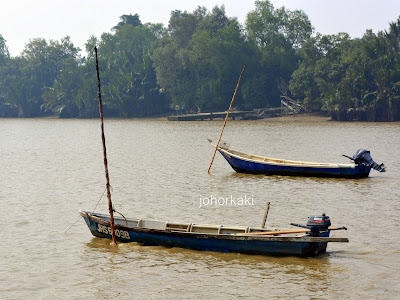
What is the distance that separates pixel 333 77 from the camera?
75.1m

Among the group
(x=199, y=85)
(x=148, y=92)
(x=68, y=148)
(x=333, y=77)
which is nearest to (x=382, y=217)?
(x=68, y=148)

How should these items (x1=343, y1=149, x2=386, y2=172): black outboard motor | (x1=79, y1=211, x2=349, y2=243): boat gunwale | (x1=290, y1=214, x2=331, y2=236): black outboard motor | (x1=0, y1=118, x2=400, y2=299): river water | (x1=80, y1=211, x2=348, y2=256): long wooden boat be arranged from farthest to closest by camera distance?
1. (x1=343, y1=149, x2=386, y2=172): black outboard motor
2. (x1=80, y1=211, x2=348, y2=256): long wooden boat
3. (x1=290, y1=214, x2=331, y2=236): black outboard motor
4. (x1=79, y1=211, x2=349, y2=243): boat gunwale
5. (x1=0, y1=118, x2=400, y2=299): river water

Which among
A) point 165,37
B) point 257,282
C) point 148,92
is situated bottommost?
point 257,282

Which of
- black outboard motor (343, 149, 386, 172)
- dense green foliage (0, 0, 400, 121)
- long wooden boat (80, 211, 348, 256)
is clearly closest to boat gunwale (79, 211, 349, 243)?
long wooden boat (80, 211, 348, 256)

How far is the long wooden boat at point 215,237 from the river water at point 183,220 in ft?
0.78

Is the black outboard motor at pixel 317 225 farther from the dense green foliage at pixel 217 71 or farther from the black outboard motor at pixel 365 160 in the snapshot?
the dense green foliage at pixel 217 71

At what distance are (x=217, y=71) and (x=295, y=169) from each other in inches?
2395

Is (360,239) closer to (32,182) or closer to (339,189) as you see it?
(339,189)

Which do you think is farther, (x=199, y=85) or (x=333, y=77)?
(x=199, y=85)

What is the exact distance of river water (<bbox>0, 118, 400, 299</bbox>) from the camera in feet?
43.9

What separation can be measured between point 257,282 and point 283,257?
167 centimetres

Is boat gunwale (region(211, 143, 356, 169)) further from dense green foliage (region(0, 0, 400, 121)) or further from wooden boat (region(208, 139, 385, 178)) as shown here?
dense green foliage (region(0, 0, 400, 121))

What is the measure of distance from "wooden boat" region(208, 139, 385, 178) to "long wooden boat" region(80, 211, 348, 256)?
12127 millimetres

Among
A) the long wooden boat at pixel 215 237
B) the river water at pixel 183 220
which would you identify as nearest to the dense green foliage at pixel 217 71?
the river water at pixel 183 220
